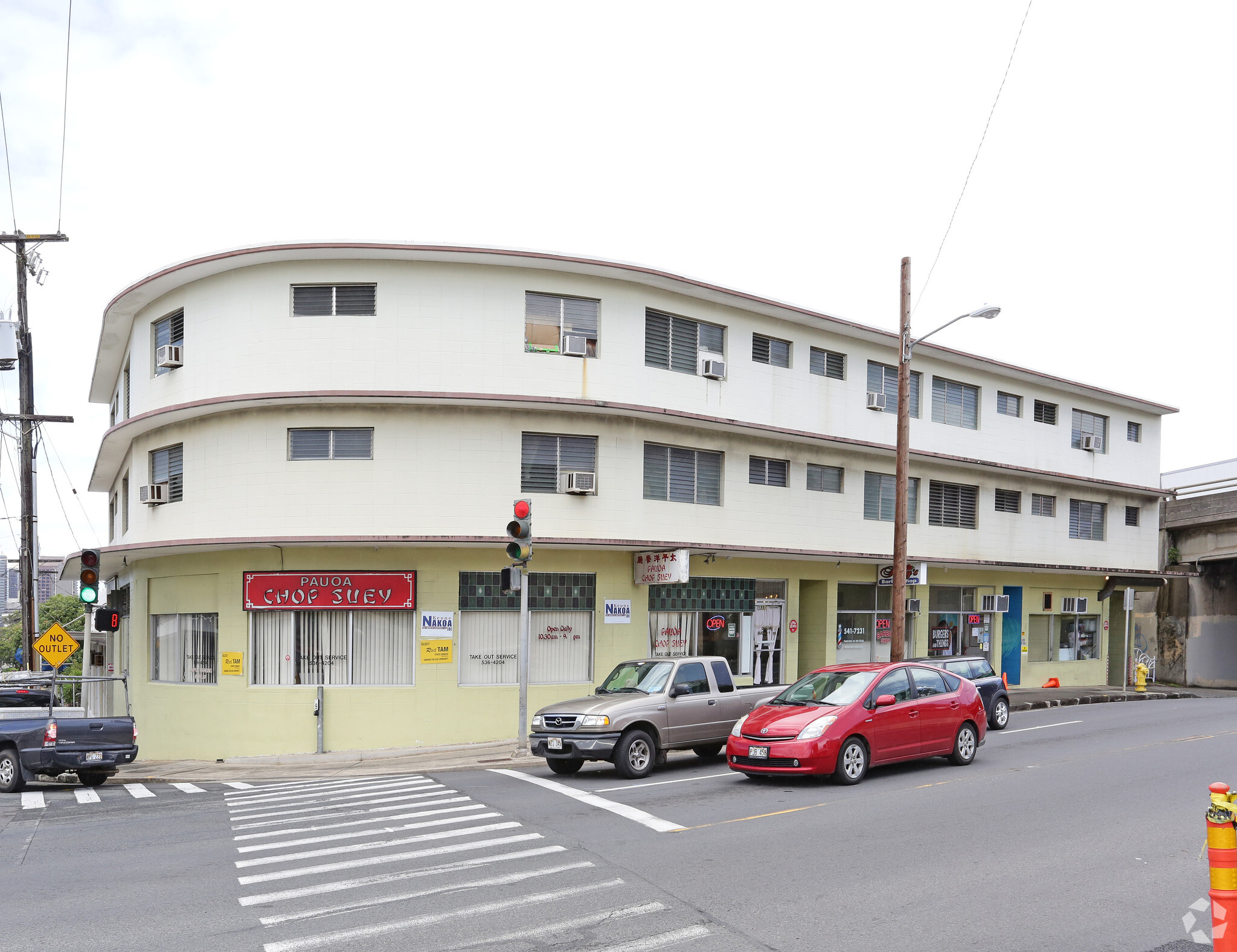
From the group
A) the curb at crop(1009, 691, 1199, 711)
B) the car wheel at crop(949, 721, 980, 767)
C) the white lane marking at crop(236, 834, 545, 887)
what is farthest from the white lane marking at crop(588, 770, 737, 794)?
the curb at crop(1009, 691, 1199, 711)

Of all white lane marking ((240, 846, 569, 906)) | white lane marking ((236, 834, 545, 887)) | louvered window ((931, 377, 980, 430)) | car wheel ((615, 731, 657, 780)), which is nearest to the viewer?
white lane marking ((240, 846, 569, 906))

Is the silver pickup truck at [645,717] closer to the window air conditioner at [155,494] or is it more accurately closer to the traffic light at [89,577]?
the traffic light at [89,577]

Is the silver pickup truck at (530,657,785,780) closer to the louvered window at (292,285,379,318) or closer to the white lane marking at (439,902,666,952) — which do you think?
the white lane marking at (439,902,666,952)

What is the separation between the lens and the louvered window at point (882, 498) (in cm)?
2744

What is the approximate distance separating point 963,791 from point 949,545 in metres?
17.6

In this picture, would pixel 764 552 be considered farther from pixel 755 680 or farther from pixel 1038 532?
pixel 1038 532

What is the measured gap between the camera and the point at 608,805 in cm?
1238

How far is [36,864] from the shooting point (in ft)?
32.5

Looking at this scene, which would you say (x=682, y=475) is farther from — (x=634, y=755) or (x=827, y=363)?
(x=634, y=755)

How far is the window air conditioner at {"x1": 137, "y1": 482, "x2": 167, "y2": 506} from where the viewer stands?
2209 centimetres

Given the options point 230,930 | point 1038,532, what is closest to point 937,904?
point 230,930

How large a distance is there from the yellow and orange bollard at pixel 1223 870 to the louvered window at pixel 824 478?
20252mm

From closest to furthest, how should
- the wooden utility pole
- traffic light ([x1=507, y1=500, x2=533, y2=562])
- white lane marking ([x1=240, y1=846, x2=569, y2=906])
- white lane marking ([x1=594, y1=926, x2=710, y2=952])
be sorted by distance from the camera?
1. white lane marking ([x1=594, y1=926, x2=710, y2=952])
2. white lane marking ([x1=240, y1=846, x2=569, y2=906])
3. traffic light ([x1=507, y1=500, x2=533, y2=562])
4. the wooden utility pole

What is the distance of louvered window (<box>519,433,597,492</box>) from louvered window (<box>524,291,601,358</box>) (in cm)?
180
